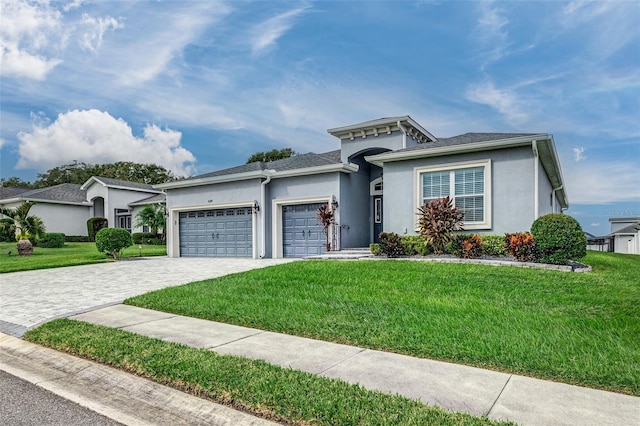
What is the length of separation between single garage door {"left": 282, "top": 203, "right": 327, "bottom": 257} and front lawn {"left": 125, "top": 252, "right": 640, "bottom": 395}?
5897 millimetres

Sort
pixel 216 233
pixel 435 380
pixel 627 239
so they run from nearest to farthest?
pixel 435 380
pixel 216 233
pixel 627 239

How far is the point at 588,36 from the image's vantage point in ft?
34.8

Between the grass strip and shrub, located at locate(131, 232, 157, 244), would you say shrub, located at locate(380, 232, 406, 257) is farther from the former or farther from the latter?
shrub, located at locate(131, 232, 157, 244)

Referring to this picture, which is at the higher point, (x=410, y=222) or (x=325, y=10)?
(x=325, y=10)

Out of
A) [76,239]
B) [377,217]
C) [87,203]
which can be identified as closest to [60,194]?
[87,203]

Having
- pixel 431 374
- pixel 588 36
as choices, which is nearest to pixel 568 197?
pixel 588 36

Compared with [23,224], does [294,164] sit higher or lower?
higher

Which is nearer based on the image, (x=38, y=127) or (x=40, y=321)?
(x=40, y=321)

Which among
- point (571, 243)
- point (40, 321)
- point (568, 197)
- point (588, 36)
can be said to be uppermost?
point (588, 36)

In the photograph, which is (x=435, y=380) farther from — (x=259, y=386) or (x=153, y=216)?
(x=153, y=216)

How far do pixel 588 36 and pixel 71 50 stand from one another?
50.6 feet

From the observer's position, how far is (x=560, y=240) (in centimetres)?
946

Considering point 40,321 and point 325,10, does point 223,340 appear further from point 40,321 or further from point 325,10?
point 325,10

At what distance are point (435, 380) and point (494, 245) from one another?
8.46m
